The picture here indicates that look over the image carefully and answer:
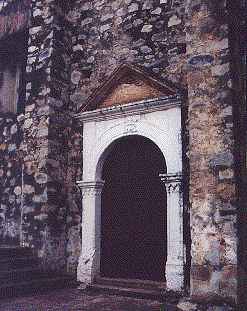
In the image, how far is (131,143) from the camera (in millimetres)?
5160

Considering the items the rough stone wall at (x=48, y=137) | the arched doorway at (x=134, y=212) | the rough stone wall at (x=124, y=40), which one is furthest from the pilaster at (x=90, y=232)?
the rough stone wall at (x=124, y=40)

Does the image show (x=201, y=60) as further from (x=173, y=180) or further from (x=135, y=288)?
(x=135, y=288)

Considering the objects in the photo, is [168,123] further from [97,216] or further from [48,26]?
[48,26]

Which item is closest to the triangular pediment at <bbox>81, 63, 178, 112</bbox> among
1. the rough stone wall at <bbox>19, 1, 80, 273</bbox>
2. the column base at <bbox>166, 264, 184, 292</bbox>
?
the rough stone wall at <bbox>19, 1, 80, 273</bbox>

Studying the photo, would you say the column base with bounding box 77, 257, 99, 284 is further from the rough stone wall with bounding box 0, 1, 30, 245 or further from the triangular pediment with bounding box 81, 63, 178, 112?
the triangular pediment with bounding box 81, 63, 178, 112

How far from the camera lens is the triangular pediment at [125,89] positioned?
4785mm

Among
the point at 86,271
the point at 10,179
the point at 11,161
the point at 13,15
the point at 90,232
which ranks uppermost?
the point at 13,15

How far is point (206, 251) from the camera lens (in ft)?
12.0

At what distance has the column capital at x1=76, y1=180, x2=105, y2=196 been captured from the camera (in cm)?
511

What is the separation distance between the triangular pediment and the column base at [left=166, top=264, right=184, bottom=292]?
6.94ft

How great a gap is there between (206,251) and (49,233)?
7.63 ft

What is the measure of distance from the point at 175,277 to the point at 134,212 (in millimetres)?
1165

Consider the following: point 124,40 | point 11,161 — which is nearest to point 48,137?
point 11,161

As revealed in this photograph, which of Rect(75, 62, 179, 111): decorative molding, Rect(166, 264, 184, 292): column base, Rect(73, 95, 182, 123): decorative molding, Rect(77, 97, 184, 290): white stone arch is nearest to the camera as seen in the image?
Rect(166, 264, 184, 292): column base
